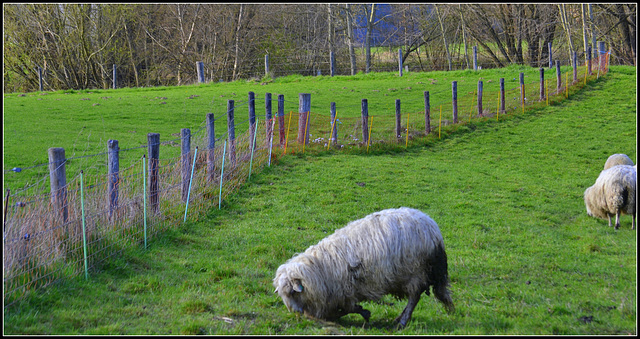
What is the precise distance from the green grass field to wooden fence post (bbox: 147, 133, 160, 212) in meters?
0.58

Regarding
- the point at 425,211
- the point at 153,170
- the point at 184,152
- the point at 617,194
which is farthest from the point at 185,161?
the point at 617,194

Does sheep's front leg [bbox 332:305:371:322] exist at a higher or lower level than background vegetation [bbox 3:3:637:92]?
lower

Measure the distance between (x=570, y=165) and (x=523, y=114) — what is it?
636 centimetres

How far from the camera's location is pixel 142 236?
7930 mm

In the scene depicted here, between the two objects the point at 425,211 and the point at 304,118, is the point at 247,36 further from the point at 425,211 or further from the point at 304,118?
the point at 425,211

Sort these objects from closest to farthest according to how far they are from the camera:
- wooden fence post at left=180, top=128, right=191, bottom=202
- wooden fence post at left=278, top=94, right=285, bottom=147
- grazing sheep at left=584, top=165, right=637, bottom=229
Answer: grazing sheep at left=584, top=165, right=637, bottom=229
wooden fence post at left=180, top=128, right=191, bottom=202
wooden fence post at left=278, top=94, right=285, bottom=147

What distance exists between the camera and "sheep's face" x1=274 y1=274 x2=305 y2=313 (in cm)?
554

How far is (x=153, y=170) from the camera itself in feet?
28.2

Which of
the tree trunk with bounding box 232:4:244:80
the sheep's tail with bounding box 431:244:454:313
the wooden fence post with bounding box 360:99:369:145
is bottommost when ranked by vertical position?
the sheep's tail with bounding box 431:244:454:313

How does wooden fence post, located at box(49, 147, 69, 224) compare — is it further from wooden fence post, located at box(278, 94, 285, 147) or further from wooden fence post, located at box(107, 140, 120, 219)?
wooden fence post, located at box(278, 94, 285, 147)

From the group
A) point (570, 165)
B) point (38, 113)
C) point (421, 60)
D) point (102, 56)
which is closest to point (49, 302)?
point (570, 165)

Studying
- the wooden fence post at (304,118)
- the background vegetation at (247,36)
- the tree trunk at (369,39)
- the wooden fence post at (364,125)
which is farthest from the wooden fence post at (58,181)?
the tree trunk at (369,39)

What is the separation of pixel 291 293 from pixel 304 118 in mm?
9743

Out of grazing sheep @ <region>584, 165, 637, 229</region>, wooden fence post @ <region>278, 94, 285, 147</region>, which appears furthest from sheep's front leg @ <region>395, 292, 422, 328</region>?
wooden fence post @ <region>278, 94, 285, 147</region>
